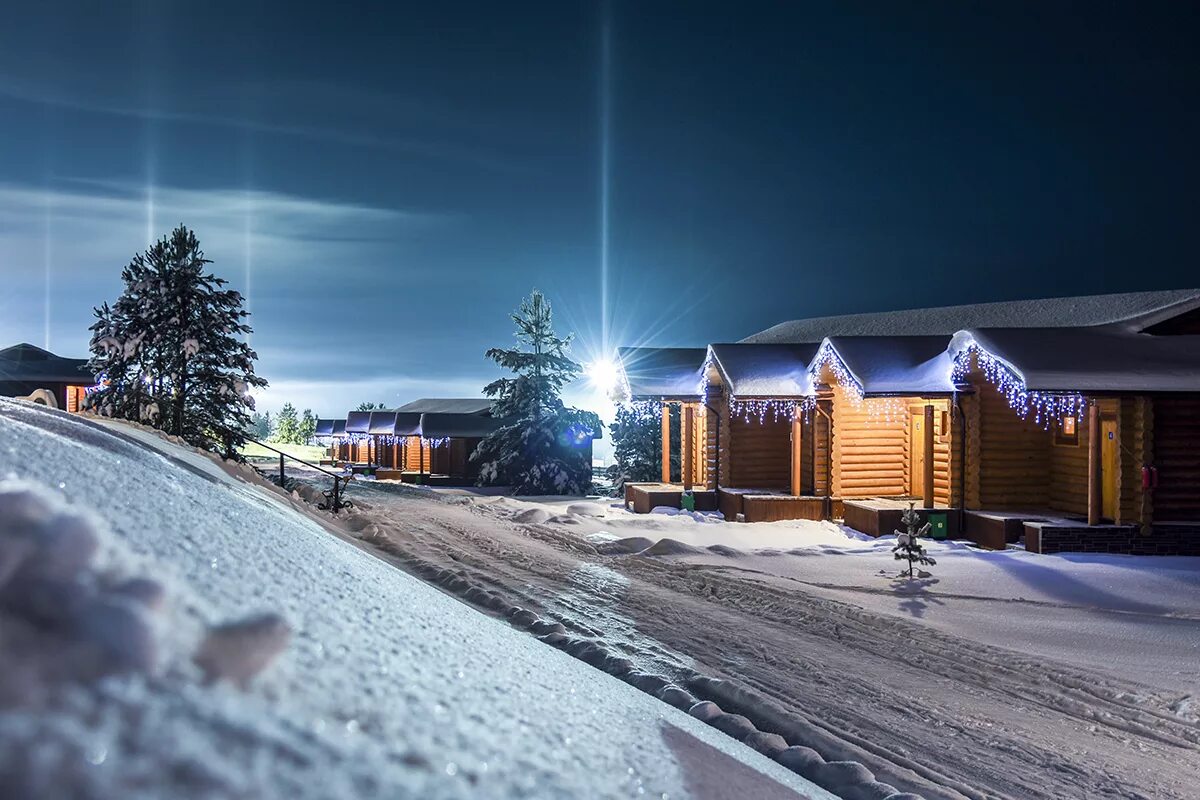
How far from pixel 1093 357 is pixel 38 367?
1749 inches

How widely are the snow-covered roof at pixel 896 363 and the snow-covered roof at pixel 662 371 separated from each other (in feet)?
17.6

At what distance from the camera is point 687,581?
1148 cm

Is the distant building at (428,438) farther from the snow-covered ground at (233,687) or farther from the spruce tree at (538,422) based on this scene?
the snow-covered ground at (233,687)

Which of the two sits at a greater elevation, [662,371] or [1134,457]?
[662,371]

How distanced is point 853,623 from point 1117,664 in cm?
259

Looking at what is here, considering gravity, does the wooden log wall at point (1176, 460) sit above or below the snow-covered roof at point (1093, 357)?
below

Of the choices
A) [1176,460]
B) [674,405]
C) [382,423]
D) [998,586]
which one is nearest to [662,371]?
[674,405]

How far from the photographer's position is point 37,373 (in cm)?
3866

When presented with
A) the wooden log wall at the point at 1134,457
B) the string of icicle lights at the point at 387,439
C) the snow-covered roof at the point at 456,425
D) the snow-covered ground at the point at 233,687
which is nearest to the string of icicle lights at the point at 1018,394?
the wooden log wall at the point at 1134,457

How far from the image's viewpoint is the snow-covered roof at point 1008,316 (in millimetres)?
19855

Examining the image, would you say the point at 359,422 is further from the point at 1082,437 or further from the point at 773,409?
the point at 1082,437

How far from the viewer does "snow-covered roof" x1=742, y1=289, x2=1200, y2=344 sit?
19855mm

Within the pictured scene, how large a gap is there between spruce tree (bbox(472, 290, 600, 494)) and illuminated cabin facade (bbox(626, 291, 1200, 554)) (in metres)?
9.82

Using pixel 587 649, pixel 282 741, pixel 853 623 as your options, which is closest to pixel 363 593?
pixel 282 741
